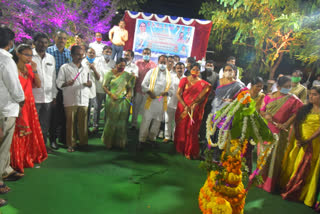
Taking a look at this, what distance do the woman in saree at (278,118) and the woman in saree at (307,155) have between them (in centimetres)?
14

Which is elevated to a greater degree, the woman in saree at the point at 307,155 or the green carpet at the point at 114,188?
the woman in saree at the point at 307,155

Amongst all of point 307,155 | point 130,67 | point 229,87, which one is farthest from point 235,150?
point 130,67

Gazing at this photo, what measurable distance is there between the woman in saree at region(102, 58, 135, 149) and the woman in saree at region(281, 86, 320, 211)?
116 inches

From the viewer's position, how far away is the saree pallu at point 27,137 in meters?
3.40

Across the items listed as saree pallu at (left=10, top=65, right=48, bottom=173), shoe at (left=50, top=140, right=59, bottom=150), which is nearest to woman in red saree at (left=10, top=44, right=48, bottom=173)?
saree pallu at (left=10, top=65, right=48, bottom=173)

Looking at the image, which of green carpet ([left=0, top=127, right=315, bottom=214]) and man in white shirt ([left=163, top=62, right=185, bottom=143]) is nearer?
green carpet ([left=0, top=127, right=315, bottom=214])

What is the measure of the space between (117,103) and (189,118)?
4.73 ft

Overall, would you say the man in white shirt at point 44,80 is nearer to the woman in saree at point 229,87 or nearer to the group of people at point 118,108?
the group of people at point 118,108

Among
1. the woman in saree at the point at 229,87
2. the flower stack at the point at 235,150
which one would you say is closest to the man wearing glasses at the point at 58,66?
the woman in saree at the point at 229,87

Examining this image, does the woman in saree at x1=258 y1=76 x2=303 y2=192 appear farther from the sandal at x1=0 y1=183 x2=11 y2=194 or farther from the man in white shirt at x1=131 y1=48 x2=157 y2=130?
the sandal at x1=0 y1=183 x2=11 y2=194

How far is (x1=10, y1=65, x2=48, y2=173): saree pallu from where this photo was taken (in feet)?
11.1

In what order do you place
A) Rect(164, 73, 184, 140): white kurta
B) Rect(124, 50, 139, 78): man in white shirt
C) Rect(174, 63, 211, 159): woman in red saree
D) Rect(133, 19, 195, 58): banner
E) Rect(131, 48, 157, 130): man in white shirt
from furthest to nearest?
Rect(133, 19, 195, 58): banner, Rect(131, 48, 157, 130): man in white shirt, Rect(124, 50, 139, 78): man in white shirt, Rect(164, 73, 184, 140): white kurta, Rect(174, 63, 211, 159): woman in red saree

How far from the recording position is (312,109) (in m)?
3.45

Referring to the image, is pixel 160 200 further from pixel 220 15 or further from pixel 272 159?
pixel 220 15
